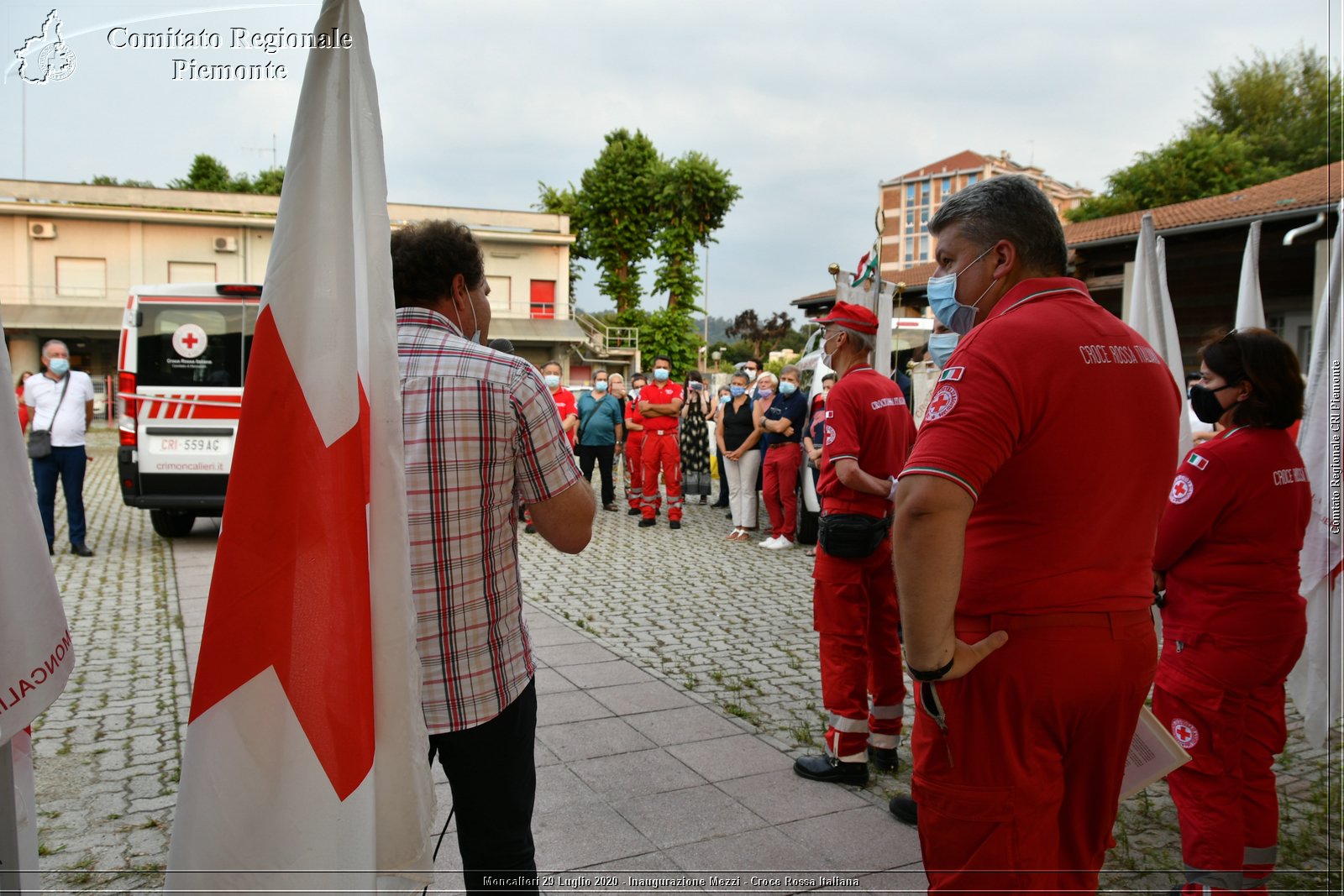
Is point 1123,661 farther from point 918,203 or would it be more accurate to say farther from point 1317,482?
point 918,203

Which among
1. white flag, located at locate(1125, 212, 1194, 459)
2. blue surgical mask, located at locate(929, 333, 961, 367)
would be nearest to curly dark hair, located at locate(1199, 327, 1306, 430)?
blue surgical mask, located at locate(929, 333, 961, 367)

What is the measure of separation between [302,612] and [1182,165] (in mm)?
38097

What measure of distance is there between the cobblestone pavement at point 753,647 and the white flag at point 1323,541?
0.32 m

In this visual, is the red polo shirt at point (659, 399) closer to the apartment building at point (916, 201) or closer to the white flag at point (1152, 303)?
the white flag at point (1152, 303)

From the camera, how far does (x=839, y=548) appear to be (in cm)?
416

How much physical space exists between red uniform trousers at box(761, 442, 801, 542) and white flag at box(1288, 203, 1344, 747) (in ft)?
22.6

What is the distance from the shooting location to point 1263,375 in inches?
122

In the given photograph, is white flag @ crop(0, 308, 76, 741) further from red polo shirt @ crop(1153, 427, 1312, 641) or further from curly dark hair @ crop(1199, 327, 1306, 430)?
curly dark hair @ crop(1199, 327, 1306, 430)

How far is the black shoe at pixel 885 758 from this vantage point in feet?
14.1

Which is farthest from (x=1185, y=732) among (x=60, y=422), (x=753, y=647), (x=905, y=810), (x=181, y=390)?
(x=60, y=422)

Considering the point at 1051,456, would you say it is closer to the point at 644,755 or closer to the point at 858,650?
the point at 858,650

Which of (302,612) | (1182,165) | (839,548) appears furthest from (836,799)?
(1182,165)

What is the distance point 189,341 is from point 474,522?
954cm

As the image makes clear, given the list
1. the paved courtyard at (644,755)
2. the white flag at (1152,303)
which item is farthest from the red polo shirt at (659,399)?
the white flag at (1152,303)
